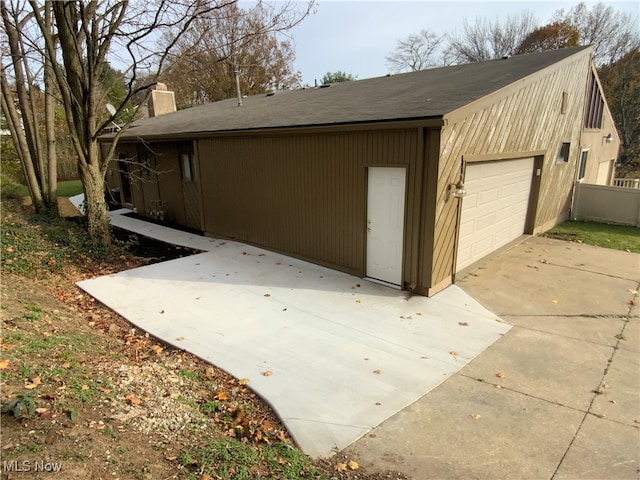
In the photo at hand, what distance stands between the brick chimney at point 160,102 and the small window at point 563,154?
16247mm

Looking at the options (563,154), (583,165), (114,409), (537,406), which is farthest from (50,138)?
(583,165)

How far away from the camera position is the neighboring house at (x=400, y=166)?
619cm

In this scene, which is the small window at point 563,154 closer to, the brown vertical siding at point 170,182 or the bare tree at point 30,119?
the brown vertical siding at point 170,182

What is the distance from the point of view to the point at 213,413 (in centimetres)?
342

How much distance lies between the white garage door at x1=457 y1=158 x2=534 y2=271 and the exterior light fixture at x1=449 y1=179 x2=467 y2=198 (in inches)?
25.1

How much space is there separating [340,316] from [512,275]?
377 cm

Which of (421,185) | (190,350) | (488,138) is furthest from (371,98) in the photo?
(190,350)

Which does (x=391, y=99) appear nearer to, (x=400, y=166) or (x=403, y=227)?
(x=400, y=166)

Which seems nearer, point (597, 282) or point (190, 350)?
point (190, 350)

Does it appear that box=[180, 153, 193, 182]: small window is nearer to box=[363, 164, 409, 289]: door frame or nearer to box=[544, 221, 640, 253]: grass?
box=[363, 164, 409, 289]: door frame

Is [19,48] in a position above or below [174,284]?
above

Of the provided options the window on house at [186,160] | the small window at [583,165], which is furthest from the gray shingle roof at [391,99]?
the small window at [583,165]

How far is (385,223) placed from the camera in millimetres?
6691

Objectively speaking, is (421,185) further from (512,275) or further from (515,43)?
(515,43)
